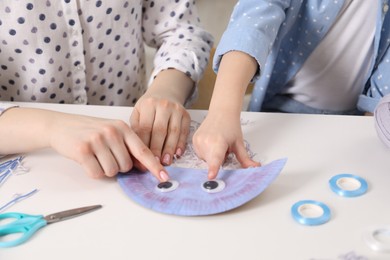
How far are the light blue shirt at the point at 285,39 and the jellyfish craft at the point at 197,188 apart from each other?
21 cm

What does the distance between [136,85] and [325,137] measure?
0.46 metres

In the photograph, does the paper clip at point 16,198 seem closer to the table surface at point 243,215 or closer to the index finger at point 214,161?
the table surface at point 243,215

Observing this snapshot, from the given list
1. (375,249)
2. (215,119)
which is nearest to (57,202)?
(215,119)

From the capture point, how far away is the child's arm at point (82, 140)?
56 centimetres

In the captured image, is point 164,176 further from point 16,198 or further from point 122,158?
point 16,198

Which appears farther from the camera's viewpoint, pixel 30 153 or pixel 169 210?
pixel 30 153

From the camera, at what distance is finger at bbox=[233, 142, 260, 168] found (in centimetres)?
58

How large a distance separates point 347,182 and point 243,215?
138 millimetres

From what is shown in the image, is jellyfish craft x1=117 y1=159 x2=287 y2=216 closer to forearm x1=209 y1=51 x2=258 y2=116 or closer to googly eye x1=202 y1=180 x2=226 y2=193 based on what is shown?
googly eye x1=202 y1=180 x2=226 y2=193

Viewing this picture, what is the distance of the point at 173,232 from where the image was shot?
479mm

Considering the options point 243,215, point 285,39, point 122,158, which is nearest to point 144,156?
point 122,158

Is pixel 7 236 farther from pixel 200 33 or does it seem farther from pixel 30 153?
pixel 200 33

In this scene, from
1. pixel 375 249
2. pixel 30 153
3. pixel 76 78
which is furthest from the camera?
pixel 76 78

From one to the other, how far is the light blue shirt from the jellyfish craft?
21 cm
